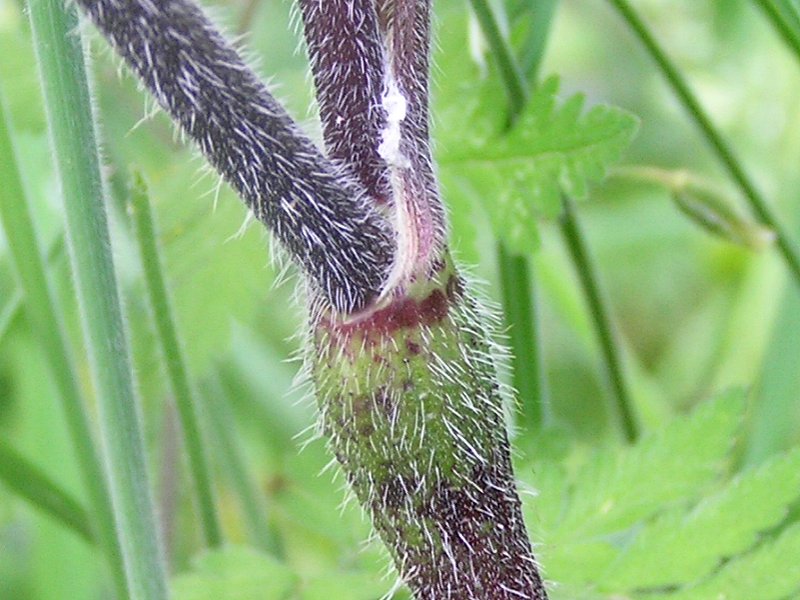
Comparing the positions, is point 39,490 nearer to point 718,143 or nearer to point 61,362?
point 61,362

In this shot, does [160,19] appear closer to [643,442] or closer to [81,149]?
[81,149]

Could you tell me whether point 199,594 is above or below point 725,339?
above

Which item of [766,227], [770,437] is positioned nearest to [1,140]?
[766,227]

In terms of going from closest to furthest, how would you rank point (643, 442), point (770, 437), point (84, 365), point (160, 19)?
point (160, 19) → point (643, 442) → point (770, 437) → point (84, 365)

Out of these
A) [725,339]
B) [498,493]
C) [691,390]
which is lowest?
[691,390]

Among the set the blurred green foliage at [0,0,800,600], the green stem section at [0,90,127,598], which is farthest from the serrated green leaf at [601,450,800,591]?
the green stem section at [0,90,127,598]

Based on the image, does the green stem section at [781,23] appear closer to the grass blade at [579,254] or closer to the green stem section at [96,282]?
the grass blade at [579,254]


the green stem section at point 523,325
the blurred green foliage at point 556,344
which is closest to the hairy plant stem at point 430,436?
the blurred green foliage at point 556,344
